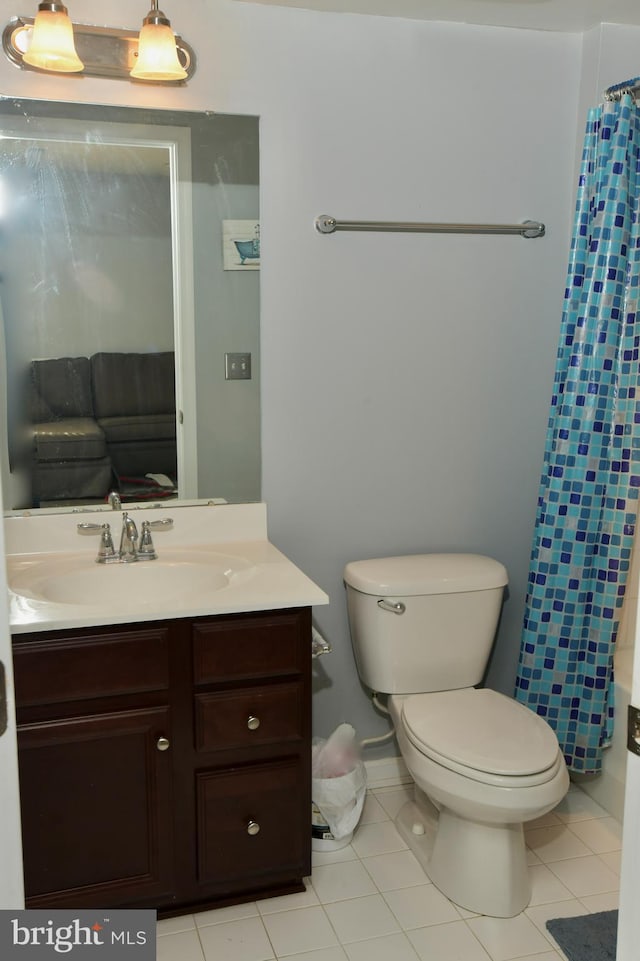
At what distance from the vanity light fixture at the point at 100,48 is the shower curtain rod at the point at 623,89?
43.2 inches

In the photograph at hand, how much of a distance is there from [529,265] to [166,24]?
122cm

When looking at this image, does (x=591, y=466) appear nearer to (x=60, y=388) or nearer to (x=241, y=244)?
(x=241, y=244)

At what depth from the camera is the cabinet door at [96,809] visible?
1994mm

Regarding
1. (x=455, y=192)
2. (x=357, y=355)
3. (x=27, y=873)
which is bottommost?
(x=27, y=873)

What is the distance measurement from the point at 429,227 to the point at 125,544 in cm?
121

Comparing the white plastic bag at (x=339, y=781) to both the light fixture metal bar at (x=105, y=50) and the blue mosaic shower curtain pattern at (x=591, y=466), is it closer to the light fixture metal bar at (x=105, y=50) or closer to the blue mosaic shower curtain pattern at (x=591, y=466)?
the blue mosaic shower curtain pattern at (x=591, y=466)

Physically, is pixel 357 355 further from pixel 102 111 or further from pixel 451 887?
pixel 451 887

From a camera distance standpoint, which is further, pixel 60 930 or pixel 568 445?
pixel 568 445

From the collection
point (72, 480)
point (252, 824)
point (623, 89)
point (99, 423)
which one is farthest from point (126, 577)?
point (623, 89)

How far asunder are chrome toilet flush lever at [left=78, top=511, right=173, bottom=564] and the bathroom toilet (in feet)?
1.89

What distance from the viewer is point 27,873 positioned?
2.00 metres

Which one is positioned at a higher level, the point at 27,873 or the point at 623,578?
the point at 623,578

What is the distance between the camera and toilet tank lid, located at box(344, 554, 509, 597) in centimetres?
250

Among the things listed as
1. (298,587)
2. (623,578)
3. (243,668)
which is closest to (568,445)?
(623,578)
